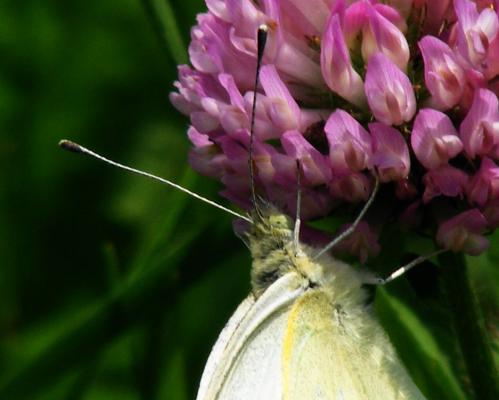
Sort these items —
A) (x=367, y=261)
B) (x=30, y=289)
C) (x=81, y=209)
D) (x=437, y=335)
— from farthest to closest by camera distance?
(x=81, y=209) → (x=30, y=289) → (x=437, y=335) → (x=367, y=261)

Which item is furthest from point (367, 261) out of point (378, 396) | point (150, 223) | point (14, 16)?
point (14, 16)

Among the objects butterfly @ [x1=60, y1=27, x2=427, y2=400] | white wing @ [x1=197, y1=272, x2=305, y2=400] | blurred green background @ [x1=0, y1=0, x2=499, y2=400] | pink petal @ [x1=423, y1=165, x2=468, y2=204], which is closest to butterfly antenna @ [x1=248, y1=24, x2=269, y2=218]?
butterfly @ [x1=60, y1=27, x2=427, y2=400]

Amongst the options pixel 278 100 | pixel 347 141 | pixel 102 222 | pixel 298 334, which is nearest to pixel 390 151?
pixel 347 141

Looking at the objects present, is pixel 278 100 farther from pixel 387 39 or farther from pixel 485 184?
pixel 485 184

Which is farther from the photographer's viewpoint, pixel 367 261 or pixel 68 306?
pixel 68 306

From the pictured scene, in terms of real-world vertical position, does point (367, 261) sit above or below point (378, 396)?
above

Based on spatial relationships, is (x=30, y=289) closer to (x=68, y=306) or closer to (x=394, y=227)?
(x=68, y=306)
